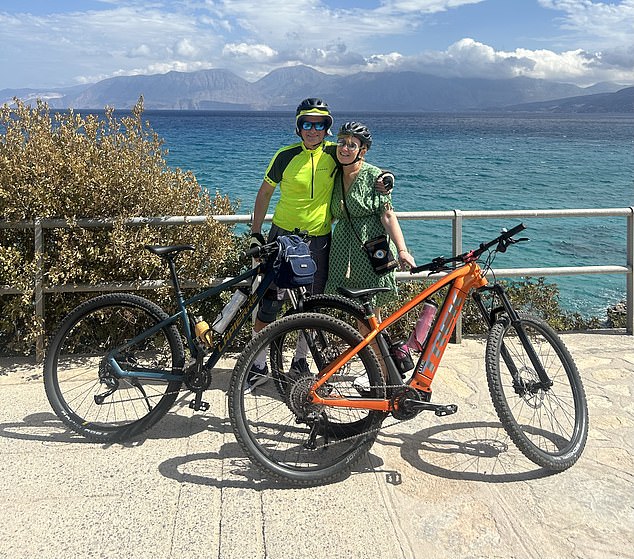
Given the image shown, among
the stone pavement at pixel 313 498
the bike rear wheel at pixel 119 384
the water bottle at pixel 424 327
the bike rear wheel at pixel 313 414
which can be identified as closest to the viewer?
the stone pavement at pixel 313 498

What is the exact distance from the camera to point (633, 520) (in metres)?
2.98

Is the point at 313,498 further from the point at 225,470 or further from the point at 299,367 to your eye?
the point at 299,367

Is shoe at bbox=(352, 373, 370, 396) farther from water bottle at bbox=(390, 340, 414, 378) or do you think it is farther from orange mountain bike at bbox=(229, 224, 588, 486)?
water bottle at bbox=(390, 340, 414, 378)

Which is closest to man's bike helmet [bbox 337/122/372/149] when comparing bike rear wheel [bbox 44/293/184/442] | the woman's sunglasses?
the woman's sunglasses

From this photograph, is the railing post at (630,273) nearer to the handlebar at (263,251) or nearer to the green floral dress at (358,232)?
the green floral dress at (358,232)

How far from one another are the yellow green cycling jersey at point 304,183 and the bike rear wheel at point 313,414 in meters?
0.84

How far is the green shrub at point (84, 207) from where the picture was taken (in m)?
4.80

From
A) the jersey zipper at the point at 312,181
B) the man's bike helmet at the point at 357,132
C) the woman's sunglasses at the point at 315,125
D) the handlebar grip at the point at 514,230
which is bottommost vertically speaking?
the handlebar grip at the point at 514,230

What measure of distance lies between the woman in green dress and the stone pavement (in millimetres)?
970

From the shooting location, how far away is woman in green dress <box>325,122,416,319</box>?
3.98 metres

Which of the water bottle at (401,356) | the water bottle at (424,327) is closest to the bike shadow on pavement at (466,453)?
the water bottle at (401,356)

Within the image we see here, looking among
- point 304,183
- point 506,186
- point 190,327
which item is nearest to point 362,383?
point 190,327

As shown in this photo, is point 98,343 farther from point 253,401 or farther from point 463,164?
point 463,164

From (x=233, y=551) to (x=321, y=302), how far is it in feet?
4.77
